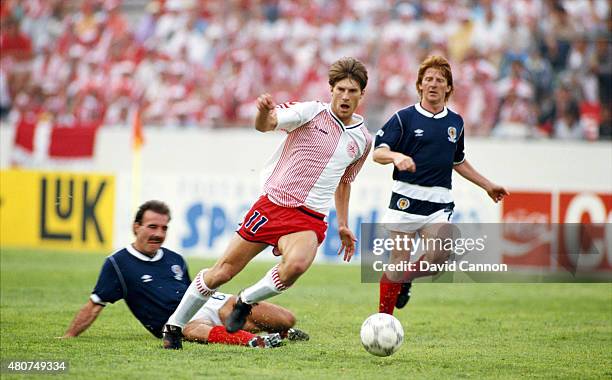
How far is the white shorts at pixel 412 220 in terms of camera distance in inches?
374

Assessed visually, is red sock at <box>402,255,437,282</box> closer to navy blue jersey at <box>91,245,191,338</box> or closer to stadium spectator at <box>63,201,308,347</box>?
stadium spectator at <box>63,201,308,347</box>

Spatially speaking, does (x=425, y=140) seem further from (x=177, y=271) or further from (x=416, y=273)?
(x=177, y=271)

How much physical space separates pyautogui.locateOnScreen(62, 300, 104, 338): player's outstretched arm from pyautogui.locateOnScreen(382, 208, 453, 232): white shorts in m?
2.73

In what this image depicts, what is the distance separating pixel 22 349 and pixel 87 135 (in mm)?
11044

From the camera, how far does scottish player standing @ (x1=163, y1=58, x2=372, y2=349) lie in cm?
795

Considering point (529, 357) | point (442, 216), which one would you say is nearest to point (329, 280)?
point (442, 216)

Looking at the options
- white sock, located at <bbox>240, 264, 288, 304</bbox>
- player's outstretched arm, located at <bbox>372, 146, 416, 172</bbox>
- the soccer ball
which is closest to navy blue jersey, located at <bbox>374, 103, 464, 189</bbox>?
player's outstretched arm, located at <bbox>372, 146, 416, 172</bbox>

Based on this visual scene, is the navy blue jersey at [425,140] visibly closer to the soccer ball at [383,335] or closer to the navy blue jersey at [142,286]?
the soccer ball at [383,335]

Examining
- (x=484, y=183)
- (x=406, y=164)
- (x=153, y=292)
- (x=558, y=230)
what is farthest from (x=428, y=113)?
(x=558, y=230)

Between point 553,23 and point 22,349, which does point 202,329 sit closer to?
point 22,349

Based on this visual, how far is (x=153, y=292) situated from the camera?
29.6ft

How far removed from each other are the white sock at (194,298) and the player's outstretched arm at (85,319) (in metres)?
1.01

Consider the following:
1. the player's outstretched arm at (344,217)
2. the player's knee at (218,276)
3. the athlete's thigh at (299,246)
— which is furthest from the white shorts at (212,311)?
the athlete's thigh at (299,246)

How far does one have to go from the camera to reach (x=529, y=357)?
856cm
